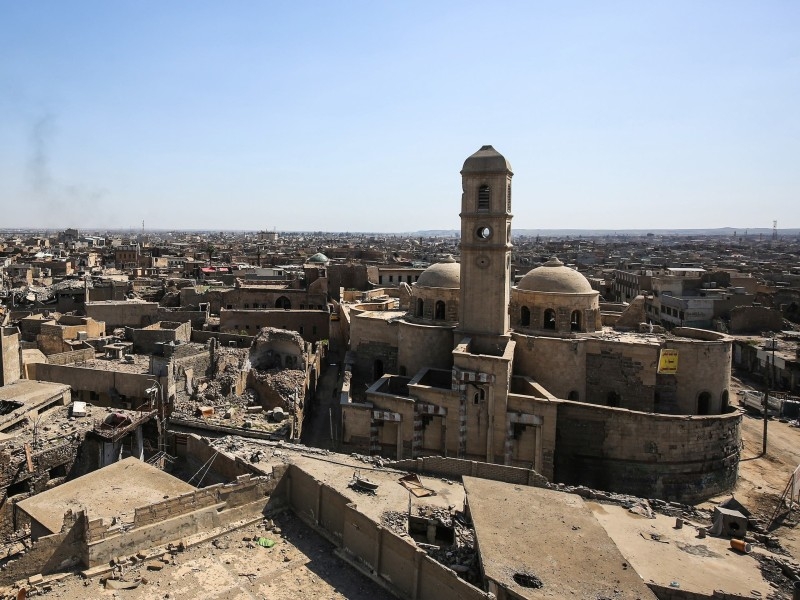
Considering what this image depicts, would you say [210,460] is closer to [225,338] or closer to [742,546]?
[742,546]

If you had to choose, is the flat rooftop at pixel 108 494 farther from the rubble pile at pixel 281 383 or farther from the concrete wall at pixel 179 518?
the rubble pile at pixel 281 383

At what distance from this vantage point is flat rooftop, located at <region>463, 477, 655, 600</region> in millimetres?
10289

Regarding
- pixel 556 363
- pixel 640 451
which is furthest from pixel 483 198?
pixel 640 451

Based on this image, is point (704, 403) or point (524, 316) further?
point (524, 316)

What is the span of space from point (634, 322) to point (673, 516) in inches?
630

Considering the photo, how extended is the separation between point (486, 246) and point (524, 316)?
4.21 meters

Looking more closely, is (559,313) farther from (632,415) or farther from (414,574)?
(414,574)

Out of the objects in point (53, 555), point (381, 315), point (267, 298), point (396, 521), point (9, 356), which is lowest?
point (396, 521)

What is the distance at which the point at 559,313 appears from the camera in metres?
25.0

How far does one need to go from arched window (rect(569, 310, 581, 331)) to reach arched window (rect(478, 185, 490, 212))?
18.9 feet

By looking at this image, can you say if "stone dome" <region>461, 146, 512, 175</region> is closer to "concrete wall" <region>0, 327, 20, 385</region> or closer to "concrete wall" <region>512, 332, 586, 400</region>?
"concrete wall" <region>512, 332, 586, 400</region>

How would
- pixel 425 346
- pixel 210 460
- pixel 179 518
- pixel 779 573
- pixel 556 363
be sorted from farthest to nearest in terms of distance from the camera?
pixel 425 346 < pixel 556 363 < pixel 210 460 < pixel 779 573 < pixel 179 518

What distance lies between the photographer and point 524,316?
86.8ft

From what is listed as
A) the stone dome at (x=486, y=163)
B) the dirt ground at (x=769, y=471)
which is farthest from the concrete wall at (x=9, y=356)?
the dirt ground at (x=769, y=471)
